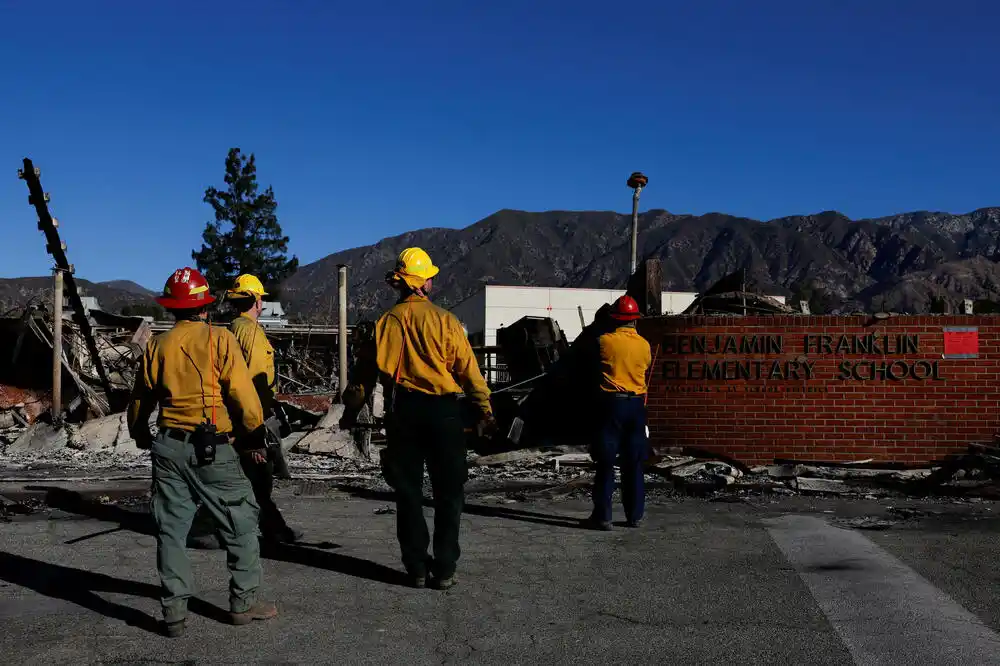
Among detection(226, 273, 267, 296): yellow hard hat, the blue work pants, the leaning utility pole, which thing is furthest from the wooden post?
the blue work pants

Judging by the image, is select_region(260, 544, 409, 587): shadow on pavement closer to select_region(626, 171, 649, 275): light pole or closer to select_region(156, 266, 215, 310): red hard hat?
select_region(156, 266, 215, 310): red hard hat

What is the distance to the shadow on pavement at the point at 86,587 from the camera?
15.1 feet

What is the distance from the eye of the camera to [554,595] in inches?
200

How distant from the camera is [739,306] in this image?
500 inches

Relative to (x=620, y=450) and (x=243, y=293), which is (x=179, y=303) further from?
(x=620, y=450)

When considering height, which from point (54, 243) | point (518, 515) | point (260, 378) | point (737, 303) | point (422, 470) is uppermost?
point (54, 243)

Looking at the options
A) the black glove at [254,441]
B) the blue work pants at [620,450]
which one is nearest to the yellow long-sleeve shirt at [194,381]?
the black glove at [254,441]

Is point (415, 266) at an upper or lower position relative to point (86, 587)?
upper

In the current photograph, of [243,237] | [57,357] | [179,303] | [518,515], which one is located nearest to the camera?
[179,303]

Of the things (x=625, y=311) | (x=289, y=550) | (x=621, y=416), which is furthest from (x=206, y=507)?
(x=625, y=311)

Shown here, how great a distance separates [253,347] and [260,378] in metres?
0.22

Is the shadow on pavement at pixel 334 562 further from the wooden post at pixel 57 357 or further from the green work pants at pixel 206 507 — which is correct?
the wooden post at pixel 57 357

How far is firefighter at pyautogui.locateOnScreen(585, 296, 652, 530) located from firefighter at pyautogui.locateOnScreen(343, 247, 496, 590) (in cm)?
213

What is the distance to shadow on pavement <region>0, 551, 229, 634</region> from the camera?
4.62m
